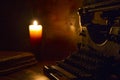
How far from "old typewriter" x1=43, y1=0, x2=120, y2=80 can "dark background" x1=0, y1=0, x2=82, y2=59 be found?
81 cm

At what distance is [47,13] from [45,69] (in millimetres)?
1191

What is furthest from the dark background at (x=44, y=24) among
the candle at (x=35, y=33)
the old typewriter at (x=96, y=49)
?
the old typewriter at (x=96, y=49)

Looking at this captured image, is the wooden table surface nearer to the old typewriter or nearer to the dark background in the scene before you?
the old typewriter

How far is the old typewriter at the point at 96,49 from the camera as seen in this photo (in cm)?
220

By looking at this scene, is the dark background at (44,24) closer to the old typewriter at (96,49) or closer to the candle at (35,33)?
the candle at (35,33)

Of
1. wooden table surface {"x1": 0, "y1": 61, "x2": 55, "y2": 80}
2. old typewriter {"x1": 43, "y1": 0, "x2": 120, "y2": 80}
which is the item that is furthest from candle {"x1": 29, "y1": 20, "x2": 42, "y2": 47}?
old typewriter {"x1": 43, "y1": 0, "x2": 120, "y2": 80}

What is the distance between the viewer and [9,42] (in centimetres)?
388

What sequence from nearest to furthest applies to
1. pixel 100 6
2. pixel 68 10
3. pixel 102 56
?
pixel 102 56 < pixel 100 6 < pixel 68 10

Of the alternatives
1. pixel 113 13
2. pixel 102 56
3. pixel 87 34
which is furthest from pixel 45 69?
pixel 113 13

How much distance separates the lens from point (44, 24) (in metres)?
3.86

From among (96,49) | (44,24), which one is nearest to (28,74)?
(96,49)

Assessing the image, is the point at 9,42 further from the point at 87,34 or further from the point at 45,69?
the point at 87,34

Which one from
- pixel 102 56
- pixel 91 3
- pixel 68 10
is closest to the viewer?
pixel 102 56

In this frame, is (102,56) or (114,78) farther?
(102,56)
